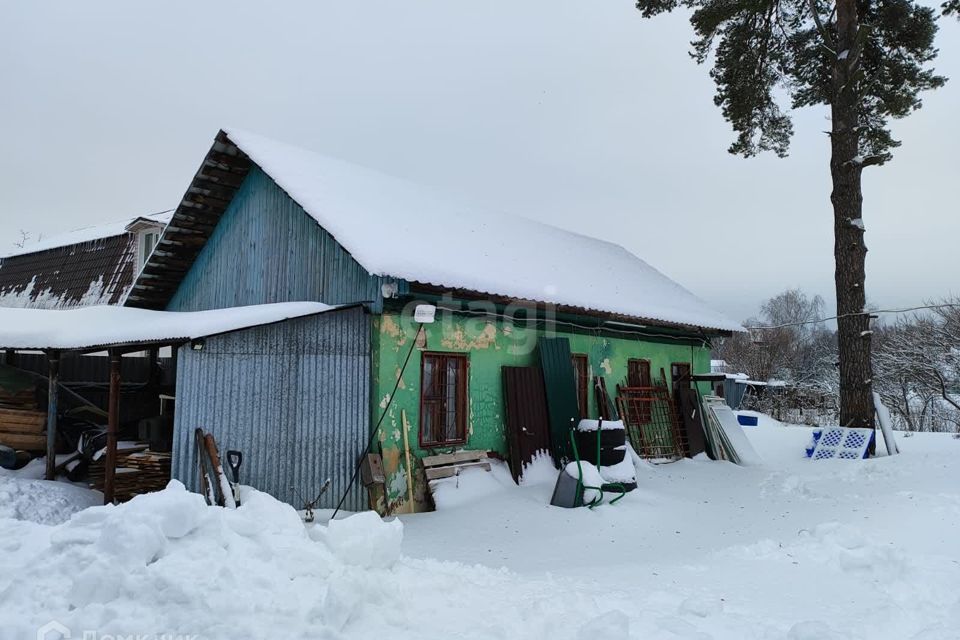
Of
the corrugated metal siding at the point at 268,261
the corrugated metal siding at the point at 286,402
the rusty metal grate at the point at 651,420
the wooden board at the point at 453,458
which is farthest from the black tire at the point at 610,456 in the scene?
the corrugated metal siding at the point at 268,261

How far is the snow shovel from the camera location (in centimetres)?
675

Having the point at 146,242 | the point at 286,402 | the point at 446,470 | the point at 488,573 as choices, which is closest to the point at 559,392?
the point at 446,470

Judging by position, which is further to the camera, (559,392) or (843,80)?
(843,80)

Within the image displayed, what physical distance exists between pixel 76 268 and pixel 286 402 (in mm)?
16286

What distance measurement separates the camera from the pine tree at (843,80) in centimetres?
1238

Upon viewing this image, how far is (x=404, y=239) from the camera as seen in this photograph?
364 inches

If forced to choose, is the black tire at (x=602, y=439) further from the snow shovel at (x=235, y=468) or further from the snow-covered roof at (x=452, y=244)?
the snow shovel at (x=235, y=468)

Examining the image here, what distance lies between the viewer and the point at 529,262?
39.2ft

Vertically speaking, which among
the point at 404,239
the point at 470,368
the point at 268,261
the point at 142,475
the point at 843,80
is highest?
→ the point at 843,80

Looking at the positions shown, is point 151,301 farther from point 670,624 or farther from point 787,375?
point 787,375

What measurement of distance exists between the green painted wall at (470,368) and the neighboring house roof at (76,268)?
11.7 metres

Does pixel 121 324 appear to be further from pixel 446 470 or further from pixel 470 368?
pixel 446 470

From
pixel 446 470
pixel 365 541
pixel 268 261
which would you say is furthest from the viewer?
pixel 268 261

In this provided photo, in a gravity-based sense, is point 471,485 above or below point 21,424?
below
